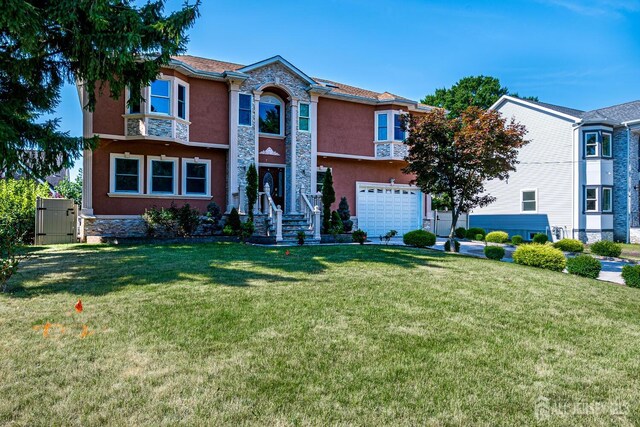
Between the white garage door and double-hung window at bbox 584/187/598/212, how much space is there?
9.78 metres

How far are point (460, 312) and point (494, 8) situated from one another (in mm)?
10495

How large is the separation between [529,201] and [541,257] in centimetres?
1466

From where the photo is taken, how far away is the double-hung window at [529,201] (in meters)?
23.1

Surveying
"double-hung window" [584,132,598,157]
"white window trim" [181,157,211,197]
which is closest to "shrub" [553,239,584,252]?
"double-hung window" [584,132,598,157]

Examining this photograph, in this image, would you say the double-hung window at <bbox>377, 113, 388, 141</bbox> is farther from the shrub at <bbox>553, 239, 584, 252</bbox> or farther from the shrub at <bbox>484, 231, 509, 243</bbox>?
the shrub at <bbox>553, 239, 584, 252</bbox>

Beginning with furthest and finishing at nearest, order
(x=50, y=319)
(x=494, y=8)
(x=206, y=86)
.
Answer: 1. (x=206, y=86)
2. (x=494, y=8)
3. (x=50, y=319)

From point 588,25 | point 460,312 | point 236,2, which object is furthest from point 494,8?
point 460,312

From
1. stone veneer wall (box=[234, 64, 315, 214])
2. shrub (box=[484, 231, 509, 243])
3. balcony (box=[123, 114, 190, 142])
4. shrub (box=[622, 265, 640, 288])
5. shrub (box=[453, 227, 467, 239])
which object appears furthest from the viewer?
shrub (box=[453, 227, 467, 239])

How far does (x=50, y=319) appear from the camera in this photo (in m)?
4.49

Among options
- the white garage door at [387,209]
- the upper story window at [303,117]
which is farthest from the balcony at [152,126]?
the white garage door at [387,209]

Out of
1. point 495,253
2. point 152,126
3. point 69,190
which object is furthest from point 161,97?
point 69,190

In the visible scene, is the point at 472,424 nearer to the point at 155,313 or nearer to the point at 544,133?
the point at 155,313

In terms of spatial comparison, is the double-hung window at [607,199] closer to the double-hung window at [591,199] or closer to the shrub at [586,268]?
the double-hung window at [591,199]

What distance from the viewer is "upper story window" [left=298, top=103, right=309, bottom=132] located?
55.6 feet
